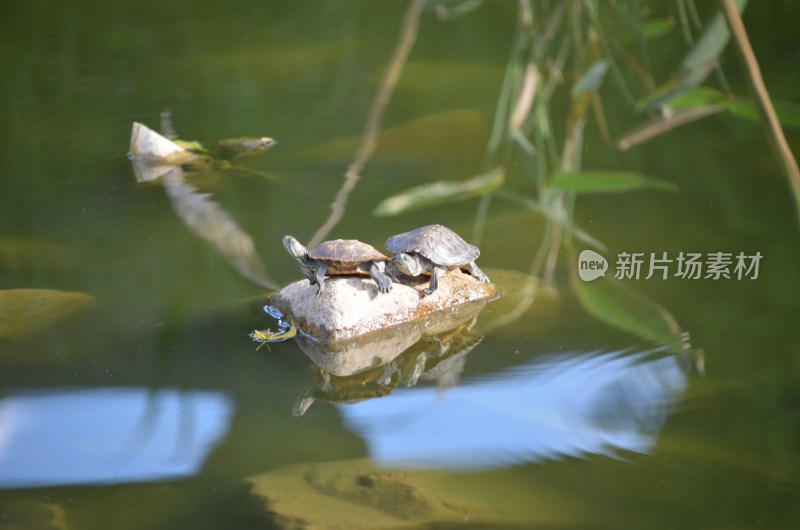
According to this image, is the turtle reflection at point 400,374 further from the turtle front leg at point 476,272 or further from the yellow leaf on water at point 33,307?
the yellow leaf on water at point 33,307

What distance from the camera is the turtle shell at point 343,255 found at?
224cm

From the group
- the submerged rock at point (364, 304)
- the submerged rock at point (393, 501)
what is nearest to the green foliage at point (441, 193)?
the submerged rock at point (393, 501)

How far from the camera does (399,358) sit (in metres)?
2.16

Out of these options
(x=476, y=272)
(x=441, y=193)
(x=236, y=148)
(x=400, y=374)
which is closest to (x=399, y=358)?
(x=400, y=374)

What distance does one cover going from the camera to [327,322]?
7.30 ft

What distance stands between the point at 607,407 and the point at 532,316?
48 cm

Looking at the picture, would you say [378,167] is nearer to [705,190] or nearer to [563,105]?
[563,105]

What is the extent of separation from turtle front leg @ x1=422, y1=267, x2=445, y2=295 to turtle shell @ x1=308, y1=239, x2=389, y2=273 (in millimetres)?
155

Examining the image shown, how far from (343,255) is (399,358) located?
11.6 inches

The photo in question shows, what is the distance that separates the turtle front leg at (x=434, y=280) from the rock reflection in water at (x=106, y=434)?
0.62 meters

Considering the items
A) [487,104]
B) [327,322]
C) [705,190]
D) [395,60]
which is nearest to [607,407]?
[327,322]

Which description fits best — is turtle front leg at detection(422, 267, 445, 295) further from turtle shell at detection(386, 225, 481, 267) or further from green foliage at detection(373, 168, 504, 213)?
green foliage at detection(373, 168, 504, 213)

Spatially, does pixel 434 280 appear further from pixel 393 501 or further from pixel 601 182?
pixel 601 182

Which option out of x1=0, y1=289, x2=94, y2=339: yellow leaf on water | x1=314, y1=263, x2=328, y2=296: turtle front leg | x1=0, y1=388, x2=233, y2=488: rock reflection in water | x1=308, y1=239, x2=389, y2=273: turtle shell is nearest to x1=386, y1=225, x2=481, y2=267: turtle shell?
x1=308, y1=239, x2=389, y2=273: turtle shell
